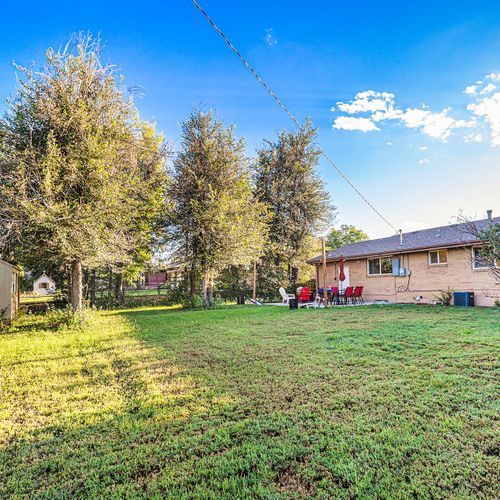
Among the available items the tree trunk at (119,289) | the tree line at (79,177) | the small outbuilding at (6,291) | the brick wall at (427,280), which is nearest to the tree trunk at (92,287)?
the tree trunk at (119,289)

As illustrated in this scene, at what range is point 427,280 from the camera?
15.4 metres

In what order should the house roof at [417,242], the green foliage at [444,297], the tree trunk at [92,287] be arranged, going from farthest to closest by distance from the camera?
the tree trunk at [92,287], the green foliage at [444,297], the house roof at [417,242]

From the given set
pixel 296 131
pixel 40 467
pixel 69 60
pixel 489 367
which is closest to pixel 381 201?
pixel 296 131

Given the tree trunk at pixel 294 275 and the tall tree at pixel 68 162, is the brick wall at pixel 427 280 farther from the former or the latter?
the tall tree at pixel 68 162

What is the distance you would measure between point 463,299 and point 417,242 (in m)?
3.73

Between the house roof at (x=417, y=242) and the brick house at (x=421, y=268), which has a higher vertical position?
the house roof at (x=417, y=242)

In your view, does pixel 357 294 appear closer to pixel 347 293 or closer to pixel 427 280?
pixel 347 293

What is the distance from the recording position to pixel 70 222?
917 centimetres

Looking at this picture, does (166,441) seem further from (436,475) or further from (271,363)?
(271,363)

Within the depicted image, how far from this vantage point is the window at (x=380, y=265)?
17564 mm

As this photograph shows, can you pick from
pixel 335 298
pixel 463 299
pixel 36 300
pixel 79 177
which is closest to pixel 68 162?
pixel 79 177

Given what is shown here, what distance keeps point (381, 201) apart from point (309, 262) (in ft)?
22.6

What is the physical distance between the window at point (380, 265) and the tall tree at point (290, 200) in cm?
616

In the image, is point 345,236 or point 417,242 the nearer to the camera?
point 417,242
